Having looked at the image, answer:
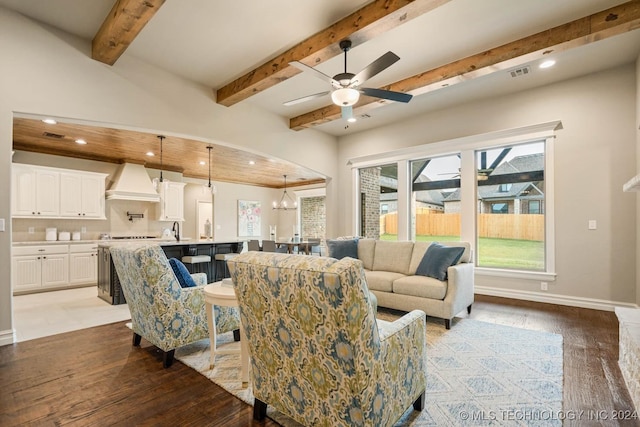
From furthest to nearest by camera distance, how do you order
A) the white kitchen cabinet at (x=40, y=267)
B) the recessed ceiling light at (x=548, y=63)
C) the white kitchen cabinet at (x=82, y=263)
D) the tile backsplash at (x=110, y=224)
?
1. the white kitchen cabinet at (x=82, y=263)
2. the tile backsplash at (x=110, y=224)
3. the white kitchen cabinet at (x=40, y=267)
4. the recessed ceiling light at (x=548, y=63)

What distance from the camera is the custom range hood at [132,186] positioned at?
20.9ft

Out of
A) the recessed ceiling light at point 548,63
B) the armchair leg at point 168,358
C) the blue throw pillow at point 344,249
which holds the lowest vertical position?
the armchair leg at point 168,358

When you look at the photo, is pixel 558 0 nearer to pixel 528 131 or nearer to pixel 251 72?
pixel 528 131

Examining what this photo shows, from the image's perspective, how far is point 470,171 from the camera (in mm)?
5141

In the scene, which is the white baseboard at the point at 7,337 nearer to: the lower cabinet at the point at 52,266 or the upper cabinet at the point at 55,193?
the lower cabinet at the point at 52,266

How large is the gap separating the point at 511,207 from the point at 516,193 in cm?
23

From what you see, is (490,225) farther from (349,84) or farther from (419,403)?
(419,403)

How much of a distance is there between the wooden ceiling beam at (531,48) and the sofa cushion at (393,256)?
208cm

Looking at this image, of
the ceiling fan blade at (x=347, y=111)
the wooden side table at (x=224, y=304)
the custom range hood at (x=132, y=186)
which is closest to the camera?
the wooden side table at (x=224, y=304)

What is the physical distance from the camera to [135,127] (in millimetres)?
3740

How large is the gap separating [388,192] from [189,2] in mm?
4558

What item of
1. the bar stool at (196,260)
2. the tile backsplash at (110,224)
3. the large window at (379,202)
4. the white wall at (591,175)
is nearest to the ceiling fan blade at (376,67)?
the white wall at (591,175)

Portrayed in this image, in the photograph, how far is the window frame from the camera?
4430 mm

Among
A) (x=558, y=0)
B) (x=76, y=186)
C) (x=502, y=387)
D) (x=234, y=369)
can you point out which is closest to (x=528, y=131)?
(x=558, y=0)
